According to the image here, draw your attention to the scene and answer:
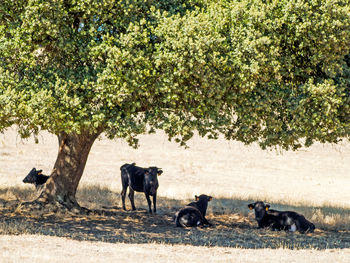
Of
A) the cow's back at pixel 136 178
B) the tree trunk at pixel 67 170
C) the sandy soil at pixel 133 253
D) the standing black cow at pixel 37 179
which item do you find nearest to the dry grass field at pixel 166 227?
the sandy soil at pixel 133 253

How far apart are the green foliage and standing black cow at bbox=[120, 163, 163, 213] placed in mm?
4803

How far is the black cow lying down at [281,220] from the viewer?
52.6 ft

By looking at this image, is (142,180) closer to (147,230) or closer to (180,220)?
(180,220)

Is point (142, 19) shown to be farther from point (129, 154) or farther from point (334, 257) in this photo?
point (129, 154)

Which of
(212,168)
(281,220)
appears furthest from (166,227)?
(212,168)

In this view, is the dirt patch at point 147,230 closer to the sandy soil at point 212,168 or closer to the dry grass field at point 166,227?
the dry grass field at point 166,227

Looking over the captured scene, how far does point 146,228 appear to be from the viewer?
623 inches

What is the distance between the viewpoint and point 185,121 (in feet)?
44.5

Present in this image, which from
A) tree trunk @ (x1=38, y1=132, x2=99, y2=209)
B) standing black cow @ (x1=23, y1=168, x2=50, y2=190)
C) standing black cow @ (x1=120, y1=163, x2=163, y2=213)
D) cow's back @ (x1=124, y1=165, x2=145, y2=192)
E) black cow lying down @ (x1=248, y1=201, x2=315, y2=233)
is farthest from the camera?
standing black cow @ (x1=23, y1=168, x2=50, y2=190)

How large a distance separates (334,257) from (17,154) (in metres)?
36.5

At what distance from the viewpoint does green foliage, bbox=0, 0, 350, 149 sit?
12688 mm

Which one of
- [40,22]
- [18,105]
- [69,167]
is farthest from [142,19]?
[69,167]

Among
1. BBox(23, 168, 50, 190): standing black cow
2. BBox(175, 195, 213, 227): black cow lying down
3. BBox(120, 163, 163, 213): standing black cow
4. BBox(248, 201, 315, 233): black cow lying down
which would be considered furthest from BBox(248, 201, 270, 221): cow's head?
BBox(23, 168, 50, 190): standing black cow

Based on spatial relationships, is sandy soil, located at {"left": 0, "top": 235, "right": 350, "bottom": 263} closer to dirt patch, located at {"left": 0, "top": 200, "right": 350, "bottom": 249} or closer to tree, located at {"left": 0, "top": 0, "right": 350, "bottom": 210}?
dirt patch, located at {"left": 0, "top": 200, "right": 350, "bottom": 249}
